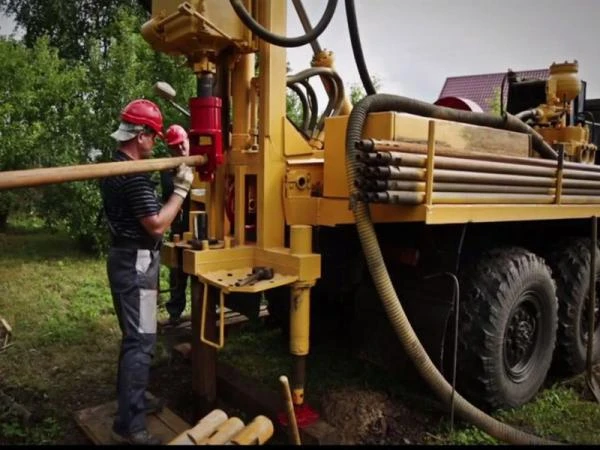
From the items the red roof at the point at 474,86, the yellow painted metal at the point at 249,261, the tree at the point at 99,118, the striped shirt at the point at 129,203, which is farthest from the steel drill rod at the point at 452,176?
the red roof at the point at 474,86

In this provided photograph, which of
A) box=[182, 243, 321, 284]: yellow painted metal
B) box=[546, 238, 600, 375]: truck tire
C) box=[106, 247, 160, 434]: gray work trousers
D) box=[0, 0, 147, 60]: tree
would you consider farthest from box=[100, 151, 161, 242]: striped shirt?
box=[0, 0, 147, 60]: tree

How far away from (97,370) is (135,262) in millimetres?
1744

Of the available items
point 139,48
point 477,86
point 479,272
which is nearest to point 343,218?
point 479,272

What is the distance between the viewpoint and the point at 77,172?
8.13ft

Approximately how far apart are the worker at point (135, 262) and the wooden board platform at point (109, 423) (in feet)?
0.25

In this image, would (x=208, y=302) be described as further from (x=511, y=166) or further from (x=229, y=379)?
(x=511, y=166)

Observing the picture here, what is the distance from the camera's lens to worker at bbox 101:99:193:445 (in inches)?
111

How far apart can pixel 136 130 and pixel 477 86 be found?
22.4 m

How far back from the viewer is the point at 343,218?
119 inches

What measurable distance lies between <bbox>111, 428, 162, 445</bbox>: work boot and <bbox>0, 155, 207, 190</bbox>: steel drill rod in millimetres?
1354

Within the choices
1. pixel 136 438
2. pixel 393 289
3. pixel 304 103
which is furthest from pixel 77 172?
pixel 304 103

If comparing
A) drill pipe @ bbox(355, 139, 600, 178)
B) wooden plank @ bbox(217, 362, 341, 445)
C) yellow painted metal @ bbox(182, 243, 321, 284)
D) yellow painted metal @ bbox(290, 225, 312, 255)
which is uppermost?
drill pipe @ bbox(355, 139, 600, 178)

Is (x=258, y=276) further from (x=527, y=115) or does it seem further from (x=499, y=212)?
(x=527, y=115)

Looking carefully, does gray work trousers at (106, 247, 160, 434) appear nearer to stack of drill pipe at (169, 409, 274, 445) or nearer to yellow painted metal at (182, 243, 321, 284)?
yellow painted metal at (182, 243, 321, 284)
